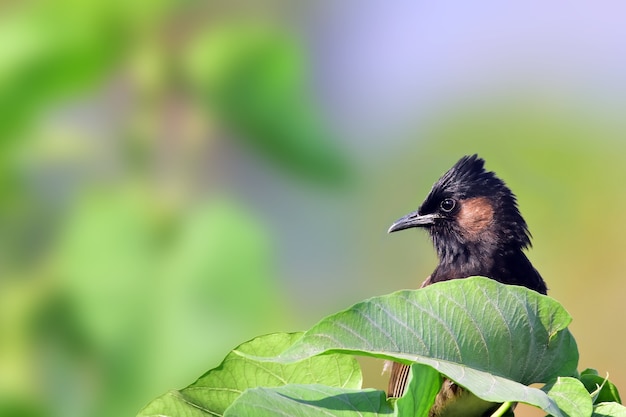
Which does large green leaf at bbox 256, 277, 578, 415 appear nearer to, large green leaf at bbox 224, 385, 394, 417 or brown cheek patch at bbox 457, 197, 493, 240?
large green leaf at bbox 224, 385, 394, 417

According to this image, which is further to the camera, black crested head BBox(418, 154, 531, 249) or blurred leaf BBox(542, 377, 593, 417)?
black crested head BBox(418, 154, 531, 249)

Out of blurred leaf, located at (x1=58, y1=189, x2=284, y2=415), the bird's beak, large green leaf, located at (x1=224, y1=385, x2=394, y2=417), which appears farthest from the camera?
the bird's beak

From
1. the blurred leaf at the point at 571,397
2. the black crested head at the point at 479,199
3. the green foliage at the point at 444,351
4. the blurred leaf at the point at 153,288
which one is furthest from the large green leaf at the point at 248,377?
the black crested head at the point at 479,199

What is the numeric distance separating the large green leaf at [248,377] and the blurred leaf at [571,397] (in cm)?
11

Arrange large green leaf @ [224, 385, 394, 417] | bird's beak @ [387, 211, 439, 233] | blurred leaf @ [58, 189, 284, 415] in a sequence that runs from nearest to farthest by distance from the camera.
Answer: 1. large green leaf @ [224, 385, 394, 417]
2. blurred leaf @ [58, 189, 284, 415]
3. bird's beak @ [387, 211, 439, 233]

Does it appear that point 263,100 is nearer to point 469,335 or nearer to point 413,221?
point 413,221

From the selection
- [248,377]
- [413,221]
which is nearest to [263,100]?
[413,221]

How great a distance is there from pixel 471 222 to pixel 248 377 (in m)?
0.95

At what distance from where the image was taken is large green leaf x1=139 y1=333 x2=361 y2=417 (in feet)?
1.46

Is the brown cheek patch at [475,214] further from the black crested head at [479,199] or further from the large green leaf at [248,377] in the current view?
the large green leaf at [248,377]

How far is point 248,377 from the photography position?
0.46m

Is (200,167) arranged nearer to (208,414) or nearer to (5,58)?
(5,58)

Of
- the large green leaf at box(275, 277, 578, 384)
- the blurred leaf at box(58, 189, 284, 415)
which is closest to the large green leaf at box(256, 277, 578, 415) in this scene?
the large green leaf at box(275, 277, 578, 384)

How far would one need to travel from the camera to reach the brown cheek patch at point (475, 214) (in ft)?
4.41
